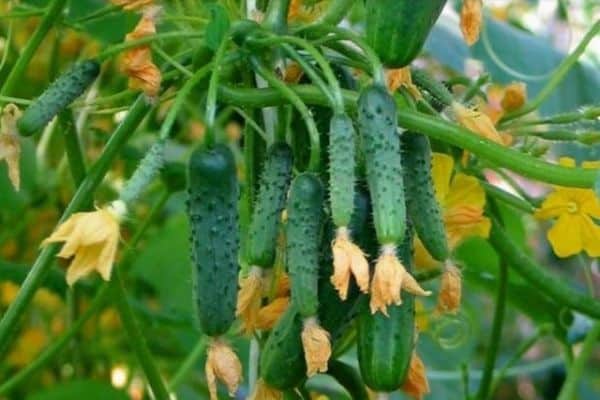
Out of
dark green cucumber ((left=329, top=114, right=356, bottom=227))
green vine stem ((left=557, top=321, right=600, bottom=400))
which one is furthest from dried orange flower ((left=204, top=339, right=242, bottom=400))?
green vine stem ((left=557, top=321, right=600, bottom=400))

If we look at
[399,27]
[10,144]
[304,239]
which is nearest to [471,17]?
[399,27]

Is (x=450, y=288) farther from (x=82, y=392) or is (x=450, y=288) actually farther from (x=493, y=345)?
(x=82, y=392)

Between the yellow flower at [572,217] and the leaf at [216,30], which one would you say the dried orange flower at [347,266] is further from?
the yellow flower at [572,217]

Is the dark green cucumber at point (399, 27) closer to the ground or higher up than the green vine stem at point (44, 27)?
higher up

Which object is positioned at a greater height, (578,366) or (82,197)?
(82,197)

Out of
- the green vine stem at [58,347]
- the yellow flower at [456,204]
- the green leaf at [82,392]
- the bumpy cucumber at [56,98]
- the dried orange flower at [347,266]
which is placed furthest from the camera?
the green leaf at [82,392]

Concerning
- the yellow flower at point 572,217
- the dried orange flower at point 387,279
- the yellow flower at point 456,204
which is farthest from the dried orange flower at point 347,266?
the yellow flower at point 572,217

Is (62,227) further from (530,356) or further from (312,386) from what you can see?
(530,356)
